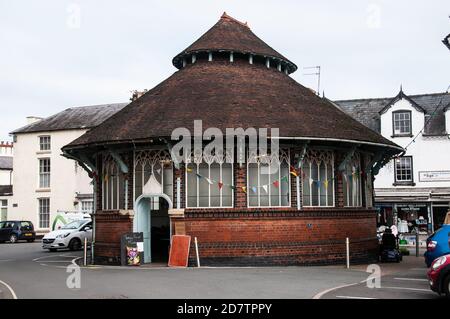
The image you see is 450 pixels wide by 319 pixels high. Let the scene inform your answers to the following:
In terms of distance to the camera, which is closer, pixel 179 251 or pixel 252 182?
pixel 179 251

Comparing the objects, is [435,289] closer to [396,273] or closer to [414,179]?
[396,273]

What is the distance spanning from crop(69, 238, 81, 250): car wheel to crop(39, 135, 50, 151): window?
16709mm

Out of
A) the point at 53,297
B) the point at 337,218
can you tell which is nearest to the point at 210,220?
the point at 337,218

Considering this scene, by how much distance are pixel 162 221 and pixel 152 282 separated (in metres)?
10.6

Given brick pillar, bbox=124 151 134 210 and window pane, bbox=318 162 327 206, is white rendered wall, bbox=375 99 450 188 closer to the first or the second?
window pane, bbox=318 162 327 206

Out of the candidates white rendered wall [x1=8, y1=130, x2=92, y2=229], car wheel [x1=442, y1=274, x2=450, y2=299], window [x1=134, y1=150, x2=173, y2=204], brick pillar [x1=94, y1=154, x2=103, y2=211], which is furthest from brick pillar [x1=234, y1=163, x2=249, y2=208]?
white rendered wall [x1=8, y1=130, x2=92, y2=229]

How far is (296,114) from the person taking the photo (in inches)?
765

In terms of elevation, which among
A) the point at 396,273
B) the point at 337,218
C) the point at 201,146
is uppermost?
the point at 201,146

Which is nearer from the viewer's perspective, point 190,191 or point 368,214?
point 190,191

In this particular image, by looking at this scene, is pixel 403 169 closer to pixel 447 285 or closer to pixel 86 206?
pixel 86 206

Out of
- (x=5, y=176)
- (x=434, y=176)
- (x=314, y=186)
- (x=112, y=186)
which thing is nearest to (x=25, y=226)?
(x=5, y=176)

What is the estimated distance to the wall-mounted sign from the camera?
35.0 m

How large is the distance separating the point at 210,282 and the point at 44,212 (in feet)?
105

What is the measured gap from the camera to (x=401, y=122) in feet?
119
